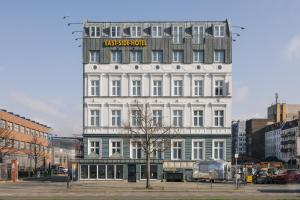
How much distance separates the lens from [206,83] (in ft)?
233

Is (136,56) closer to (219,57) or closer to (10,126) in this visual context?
(219,57)

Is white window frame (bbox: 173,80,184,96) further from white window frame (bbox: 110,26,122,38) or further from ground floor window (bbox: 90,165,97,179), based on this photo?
ground floor window (bbox: 90,165,97,179)

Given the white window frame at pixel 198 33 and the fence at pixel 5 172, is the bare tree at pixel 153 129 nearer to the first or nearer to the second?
the white window frame at pixel 198 33

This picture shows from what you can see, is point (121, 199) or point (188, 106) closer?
point (121, 199)

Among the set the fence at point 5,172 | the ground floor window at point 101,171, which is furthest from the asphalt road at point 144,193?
the fence at point 5,172

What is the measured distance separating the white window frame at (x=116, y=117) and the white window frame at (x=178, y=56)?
10350 mm

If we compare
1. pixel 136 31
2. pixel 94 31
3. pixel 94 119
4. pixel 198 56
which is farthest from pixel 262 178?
pixel 94 31

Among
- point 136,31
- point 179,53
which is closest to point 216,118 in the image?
point 179,53

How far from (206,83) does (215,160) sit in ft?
34.5

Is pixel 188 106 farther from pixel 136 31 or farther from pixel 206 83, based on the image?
pixel 136 31

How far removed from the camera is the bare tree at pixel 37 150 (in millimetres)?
106475

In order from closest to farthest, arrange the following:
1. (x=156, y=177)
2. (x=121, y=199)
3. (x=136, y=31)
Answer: (x=121, y=199), (x=156, y=177), (x=136, y=31)

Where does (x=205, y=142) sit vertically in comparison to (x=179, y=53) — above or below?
below

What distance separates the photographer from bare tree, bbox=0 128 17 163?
273 ft
